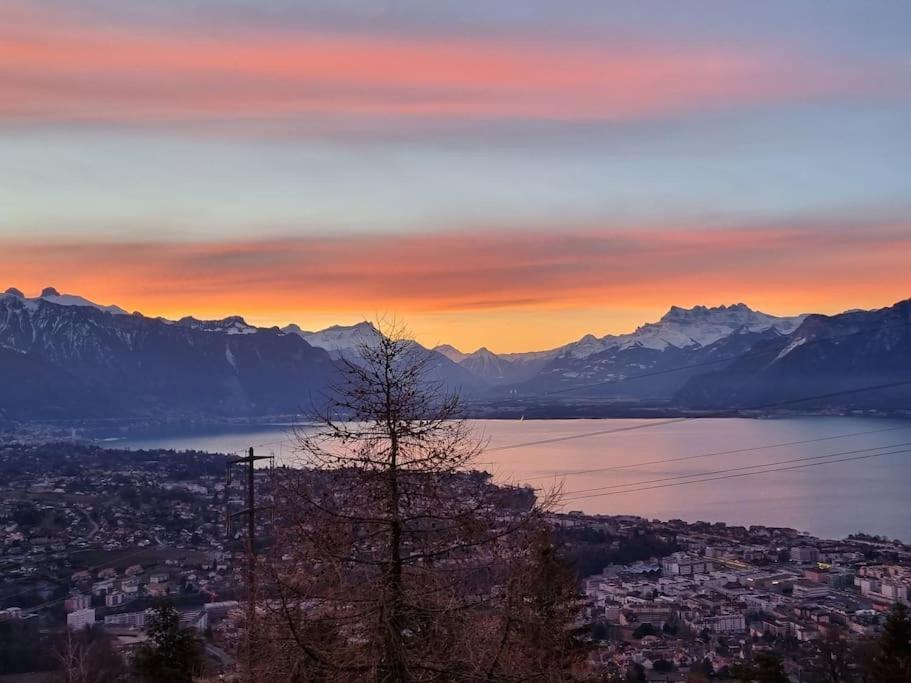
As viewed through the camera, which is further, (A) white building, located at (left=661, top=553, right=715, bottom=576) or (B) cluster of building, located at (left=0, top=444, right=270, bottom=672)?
(A) white building, located at (left=661, top=553, right=715, bottom=576)

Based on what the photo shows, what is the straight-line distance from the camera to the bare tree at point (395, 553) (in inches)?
161

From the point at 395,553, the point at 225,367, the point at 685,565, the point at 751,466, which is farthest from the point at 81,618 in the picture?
the point at 225,367

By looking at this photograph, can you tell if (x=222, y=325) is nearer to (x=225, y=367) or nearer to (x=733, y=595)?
(x=225, y=367)

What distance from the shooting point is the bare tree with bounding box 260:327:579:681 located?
161 inches

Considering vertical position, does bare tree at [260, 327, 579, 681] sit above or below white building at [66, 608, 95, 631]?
above

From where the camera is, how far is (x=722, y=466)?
56.6m

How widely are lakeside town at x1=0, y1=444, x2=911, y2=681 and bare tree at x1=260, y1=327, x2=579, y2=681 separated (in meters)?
2.48

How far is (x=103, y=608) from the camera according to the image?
19.4 metres

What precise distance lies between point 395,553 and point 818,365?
13129cm

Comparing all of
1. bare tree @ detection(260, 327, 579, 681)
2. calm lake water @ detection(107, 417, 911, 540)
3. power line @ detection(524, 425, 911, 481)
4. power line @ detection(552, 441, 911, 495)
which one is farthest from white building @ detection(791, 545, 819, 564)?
bare tree @ detection(260, 327, 579, 681)

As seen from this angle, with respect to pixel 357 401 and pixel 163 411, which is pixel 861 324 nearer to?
pixel 163 411

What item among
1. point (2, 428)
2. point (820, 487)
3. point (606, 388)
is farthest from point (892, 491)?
point (606, 388)

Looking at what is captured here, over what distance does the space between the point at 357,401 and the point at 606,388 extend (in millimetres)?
152217

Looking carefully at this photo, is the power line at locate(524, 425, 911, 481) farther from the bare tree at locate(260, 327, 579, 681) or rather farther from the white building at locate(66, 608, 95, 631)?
the bare tree at locate(260, 327, 579, 681)
